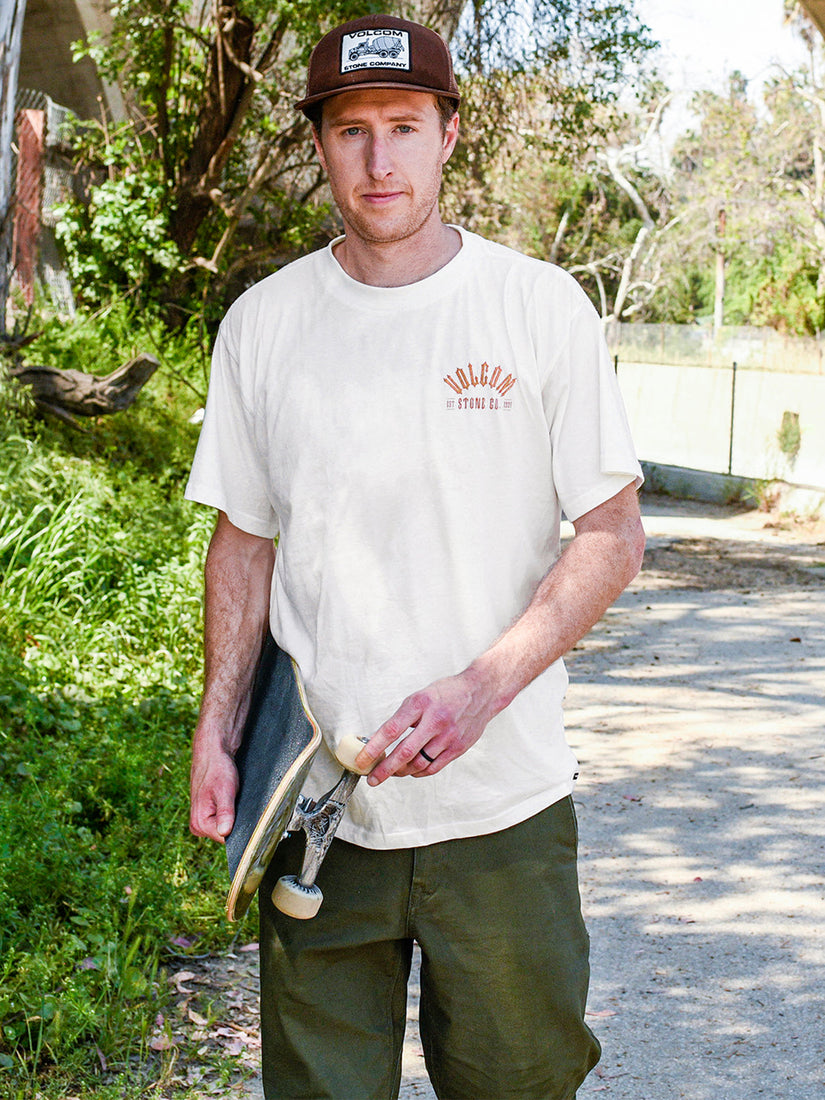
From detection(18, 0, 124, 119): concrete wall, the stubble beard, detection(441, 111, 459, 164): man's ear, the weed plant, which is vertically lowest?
the weed plant

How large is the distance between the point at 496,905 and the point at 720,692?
5569 millimetres

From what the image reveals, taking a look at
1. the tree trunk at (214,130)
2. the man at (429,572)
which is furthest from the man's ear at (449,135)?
the tree trunk at (214,130)

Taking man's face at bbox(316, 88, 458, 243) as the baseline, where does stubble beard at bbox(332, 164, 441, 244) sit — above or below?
below

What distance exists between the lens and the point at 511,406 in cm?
211

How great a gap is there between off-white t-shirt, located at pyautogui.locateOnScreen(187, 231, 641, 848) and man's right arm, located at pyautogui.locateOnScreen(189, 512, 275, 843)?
0.68 feet

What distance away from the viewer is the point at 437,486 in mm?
2105

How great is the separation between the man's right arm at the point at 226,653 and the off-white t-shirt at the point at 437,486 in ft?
0.68

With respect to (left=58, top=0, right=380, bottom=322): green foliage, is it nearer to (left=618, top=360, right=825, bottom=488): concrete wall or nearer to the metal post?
(left=618, top=360, right=825, bottom=488): concrete wall

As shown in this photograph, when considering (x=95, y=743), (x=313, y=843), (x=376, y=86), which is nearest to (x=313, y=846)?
(x=313, y=843)

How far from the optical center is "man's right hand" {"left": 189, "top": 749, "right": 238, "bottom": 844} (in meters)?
2.24

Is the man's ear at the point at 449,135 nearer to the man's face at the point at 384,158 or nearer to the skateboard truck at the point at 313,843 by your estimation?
the man's face at the point at 384,158

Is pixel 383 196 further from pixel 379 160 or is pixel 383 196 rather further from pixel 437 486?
pixel 437 486

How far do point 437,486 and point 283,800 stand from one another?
55cm

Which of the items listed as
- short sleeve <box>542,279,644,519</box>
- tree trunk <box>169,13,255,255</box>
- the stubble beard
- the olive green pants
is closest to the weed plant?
the olive green pants
